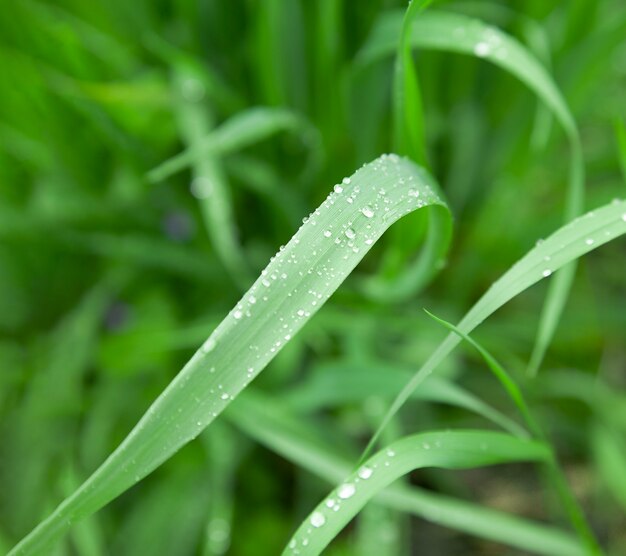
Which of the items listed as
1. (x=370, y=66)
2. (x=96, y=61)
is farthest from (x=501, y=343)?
(x=96, y=61)

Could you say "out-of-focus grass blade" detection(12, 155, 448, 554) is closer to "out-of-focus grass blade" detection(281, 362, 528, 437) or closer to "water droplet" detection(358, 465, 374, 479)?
"water droplet" detection(358, 465, 374, 479)

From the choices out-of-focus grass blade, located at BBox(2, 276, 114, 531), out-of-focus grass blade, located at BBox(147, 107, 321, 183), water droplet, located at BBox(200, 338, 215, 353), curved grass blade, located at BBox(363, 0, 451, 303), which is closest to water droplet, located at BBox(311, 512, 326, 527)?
water droplet, located at BBox(200, 338, 215, 353)

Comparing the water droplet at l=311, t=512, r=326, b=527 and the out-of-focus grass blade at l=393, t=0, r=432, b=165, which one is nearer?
the water droplet at l=311, t=512, r=326, b=527

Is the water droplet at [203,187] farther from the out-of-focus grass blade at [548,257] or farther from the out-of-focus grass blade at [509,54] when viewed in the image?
the out-of-focus grass blade at [548,257]

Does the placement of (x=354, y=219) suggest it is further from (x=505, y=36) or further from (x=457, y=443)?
(x=505, y=36)

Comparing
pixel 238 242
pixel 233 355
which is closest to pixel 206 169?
pixel 238 242

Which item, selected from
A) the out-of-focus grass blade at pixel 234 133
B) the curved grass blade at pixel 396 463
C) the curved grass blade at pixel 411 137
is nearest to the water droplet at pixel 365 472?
the curved grass blade at pixel 396 463
